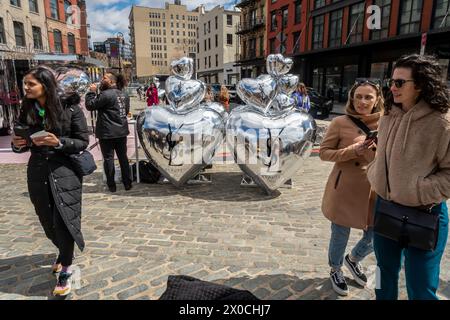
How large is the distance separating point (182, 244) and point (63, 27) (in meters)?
34.0

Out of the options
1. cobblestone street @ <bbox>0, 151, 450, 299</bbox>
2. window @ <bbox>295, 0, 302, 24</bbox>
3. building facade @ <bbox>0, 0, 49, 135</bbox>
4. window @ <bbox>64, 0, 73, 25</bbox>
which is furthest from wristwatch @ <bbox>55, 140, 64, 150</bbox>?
window @ <bbox>64, 0, 73, 25</bbox>

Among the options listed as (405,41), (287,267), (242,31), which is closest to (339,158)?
(287,267)

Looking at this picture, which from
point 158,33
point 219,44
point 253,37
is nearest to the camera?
point 253,37

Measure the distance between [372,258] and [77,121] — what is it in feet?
10.5

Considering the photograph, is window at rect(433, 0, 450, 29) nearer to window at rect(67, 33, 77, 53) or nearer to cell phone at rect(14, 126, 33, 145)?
cell phone at rect(14, 126, 33, 145)

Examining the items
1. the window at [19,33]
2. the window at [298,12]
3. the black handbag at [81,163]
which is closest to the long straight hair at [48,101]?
the black handbag at [81,163]

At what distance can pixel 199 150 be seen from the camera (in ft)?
17.3

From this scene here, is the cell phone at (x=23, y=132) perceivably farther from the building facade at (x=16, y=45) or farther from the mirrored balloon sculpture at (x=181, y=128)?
the building facade at (x=16, y=45)

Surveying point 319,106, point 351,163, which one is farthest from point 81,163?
point 319,106

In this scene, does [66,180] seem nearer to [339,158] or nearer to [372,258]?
[339,158]

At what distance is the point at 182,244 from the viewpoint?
12.4ft

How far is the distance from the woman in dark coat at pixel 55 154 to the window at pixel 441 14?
19.6 metres

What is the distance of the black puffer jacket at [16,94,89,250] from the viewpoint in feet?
8.79

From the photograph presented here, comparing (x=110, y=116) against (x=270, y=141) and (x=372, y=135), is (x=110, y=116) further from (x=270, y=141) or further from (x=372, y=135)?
(x=372, y=135)
